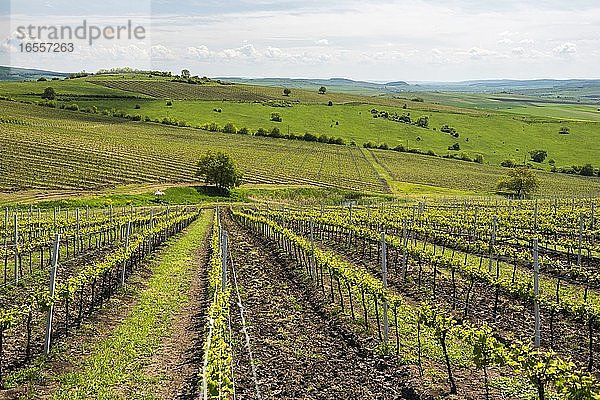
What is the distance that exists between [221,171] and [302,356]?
58.3 meters

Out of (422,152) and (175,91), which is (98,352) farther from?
(175,91)

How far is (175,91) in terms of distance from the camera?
14300cm

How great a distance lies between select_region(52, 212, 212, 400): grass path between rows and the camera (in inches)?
388

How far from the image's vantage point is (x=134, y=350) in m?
11.9

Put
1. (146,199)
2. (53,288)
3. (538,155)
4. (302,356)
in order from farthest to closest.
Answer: (538,155) → (146,199) → (53,288) → (302,356)

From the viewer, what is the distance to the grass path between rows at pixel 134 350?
984 centimetres

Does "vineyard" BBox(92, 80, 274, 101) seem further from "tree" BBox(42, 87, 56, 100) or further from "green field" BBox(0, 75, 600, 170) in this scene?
"tree" BBox(42, 87, 56, 100)

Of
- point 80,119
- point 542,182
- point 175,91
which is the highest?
point 175,91

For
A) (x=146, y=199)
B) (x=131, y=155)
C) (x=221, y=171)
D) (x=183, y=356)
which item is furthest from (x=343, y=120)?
(x=183, y=356)

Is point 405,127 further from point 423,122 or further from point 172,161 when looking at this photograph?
point 172,161

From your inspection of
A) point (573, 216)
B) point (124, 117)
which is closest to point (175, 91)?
point (124, 117)

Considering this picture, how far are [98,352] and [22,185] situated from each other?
56.6 metres

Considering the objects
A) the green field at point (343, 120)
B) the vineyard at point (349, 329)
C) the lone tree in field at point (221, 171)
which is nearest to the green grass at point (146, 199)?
the lone tree in field at point (221, 171)

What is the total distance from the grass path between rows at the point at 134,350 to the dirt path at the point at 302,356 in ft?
5.49
